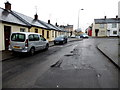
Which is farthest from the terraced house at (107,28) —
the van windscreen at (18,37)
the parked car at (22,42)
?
the van windscreen at (18,37)

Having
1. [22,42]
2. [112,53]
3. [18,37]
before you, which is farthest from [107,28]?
[22,42]

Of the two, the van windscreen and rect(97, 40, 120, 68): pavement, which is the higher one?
the van windscreen

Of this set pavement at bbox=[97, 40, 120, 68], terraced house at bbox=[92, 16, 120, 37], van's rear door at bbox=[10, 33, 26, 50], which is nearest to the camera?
pavement at bbox=[97, 40, 120, 68]

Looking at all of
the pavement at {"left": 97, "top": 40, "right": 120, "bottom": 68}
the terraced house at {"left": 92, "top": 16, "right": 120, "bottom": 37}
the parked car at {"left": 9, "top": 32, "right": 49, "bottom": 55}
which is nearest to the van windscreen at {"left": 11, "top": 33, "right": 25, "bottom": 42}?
the parked car at {"left": 9, "top": 32, "right": 49, "bottom": 55}

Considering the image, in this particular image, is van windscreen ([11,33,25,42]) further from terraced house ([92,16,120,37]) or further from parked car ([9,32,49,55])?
terraced house ([92,16,120,37])

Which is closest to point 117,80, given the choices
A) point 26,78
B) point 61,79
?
point 61,79

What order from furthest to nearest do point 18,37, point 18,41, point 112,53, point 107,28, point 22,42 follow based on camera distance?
point 107,28 → point 112,53 → point 18,37 → point 18,41 → point 22,42

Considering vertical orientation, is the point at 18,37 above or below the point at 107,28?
below

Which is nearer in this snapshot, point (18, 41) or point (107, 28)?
point (18, 41)

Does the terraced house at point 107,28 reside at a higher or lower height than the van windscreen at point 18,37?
higher

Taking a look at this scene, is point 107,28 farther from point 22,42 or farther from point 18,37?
point 22,42

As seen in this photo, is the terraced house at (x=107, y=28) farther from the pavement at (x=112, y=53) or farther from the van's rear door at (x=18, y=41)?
the van's rear door at (x=18, y=41)

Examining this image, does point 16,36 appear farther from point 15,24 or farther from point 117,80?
point 117,80

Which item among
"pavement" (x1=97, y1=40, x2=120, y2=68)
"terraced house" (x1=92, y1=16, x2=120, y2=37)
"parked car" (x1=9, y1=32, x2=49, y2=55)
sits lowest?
"pavement" (x1=97, y1=40, x2=120, y2=68)
